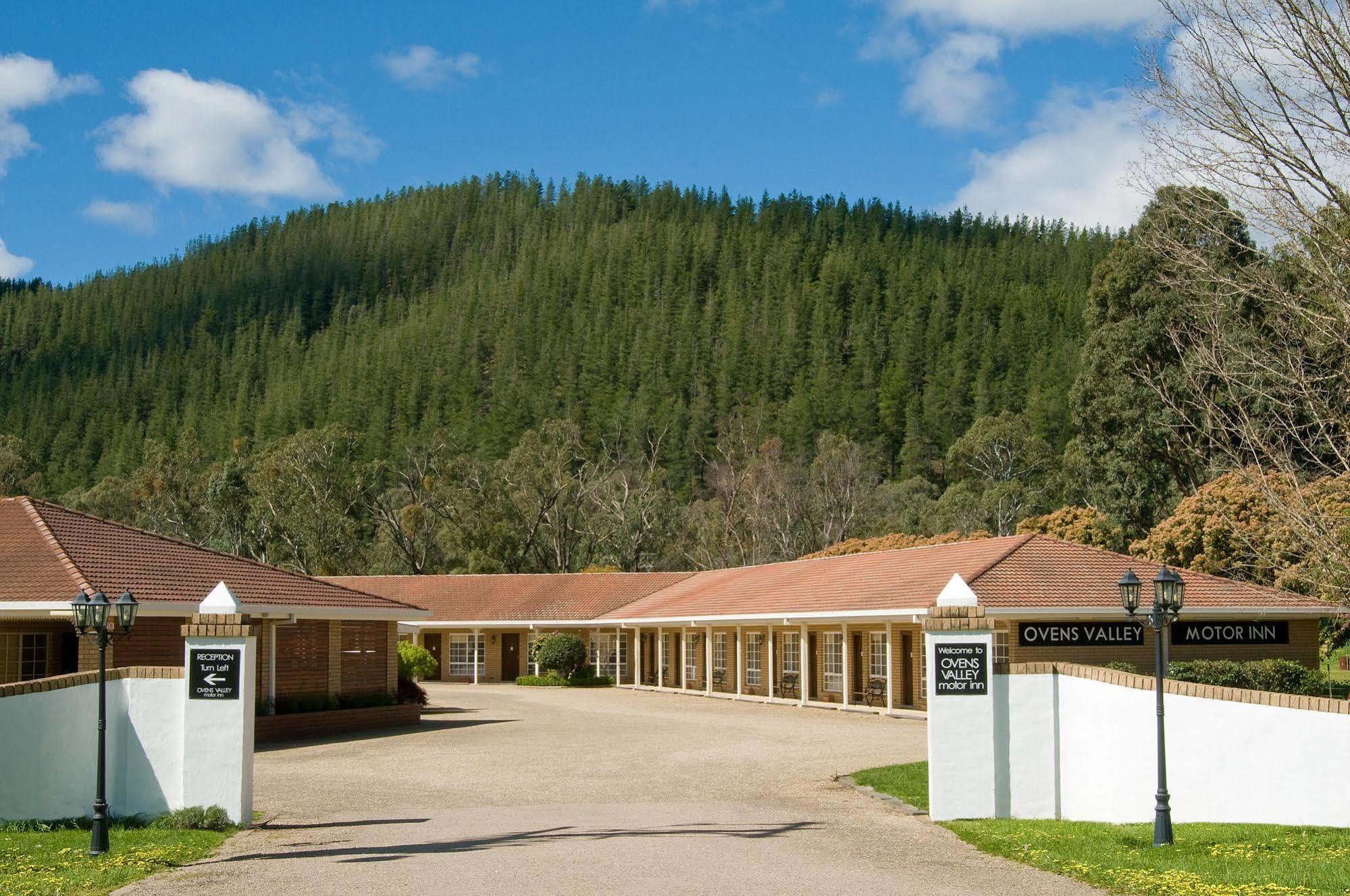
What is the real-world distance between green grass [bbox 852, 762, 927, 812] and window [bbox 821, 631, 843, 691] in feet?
43.8

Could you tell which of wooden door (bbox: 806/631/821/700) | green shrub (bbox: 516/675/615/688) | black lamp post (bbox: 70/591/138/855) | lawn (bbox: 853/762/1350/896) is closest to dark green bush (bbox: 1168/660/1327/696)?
wooden door (bbox: 806/631/821/700)

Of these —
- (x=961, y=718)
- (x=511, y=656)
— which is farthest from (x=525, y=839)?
(x=511, y=656)

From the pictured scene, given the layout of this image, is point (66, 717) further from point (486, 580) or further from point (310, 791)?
point (486, 580)

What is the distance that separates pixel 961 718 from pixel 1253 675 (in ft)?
46.8

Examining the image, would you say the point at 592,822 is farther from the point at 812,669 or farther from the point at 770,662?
the point at 770,662

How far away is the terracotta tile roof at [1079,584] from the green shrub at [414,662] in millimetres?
16965

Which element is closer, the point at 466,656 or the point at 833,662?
the point at 833,662

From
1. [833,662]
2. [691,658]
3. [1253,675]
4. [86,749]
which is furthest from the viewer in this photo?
[691,658]

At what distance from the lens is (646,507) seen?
6812 centimetres

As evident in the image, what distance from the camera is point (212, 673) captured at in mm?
12391

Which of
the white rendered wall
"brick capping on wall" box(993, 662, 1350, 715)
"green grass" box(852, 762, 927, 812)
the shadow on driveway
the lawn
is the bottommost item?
"green grass" box(852, 762, 927, 812)

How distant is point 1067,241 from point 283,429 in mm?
71451

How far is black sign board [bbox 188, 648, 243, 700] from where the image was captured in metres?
12.4

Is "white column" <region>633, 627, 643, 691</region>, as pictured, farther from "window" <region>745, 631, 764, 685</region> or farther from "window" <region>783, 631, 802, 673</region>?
"window" <region>783, 631, 802, 673</region>
